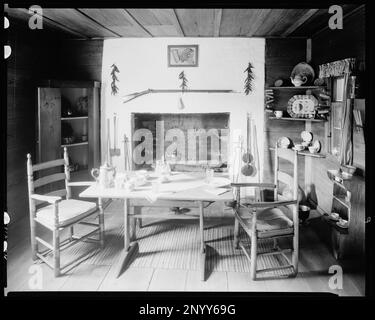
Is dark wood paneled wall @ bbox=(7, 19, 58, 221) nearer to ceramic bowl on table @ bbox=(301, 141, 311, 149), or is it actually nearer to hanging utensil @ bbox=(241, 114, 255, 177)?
hanging utensil @ bbox=(241, 114, 255, 177)

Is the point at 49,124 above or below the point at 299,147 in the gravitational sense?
above

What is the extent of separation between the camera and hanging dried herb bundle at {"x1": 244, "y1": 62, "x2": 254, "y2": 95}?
16.5ft

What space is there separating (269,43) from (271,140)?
1.33 metres

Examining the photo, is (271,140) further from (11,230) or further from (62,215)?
(11,230)

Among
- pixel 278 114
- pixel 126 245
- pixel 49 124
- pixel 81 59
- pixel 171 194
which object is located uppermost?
pixel 81 59

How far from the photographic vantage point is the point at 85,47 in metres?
5.16

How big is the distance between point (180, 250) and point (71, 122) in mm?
2641

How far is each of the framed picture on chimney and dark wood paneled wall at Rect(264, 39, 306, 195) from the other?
3.27 ft

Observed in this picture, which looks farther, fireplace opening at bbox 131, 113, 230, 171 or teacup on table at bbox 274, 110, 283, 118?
fireplace opening at bbox 131, 113, 230, 171

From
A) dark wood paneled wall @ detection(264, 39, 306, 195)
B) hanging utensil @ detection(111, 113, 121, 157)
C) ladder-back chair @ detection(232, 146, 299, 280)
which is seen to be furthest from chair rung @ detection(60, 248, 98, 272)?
dark wood paneled wall @ detection(264, 39, 306, 195)

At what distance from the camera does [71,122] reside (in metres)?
5.12

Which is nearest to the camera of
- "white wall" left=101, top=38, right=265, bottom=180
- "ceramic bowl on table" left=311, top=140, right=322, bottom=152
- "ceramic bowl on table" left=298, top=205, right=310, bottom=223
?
"ceramic bowl on table" left=298, top=205, right=310, bottom=223

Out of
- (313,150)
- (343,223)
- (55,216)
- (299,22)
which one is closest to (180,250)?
(55,216)

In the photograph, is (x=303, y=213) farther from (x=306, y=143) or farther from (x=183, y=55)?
(x=183, y=55)
